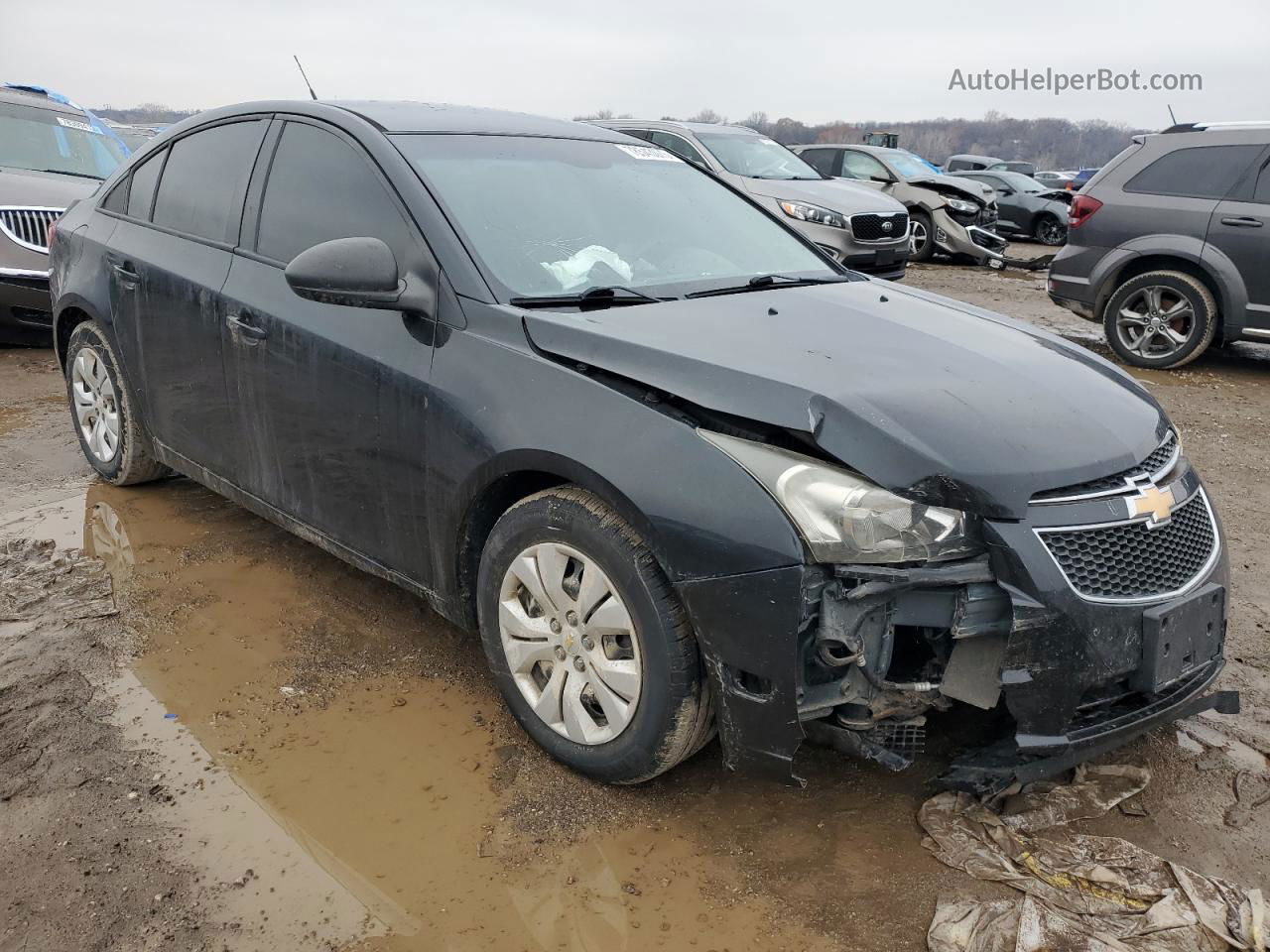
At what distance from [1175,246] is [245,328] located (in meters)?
7.04

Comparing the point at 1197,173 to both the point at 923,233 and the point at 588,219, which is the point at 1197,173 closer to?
the point at 588,219

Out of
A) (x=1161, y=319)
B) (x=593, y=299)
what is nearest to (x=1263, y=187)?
(x=1161, y=319)

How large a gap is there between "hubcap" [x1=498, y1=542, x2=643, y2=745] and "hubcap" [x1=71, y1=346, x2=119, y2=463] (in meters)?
2.74

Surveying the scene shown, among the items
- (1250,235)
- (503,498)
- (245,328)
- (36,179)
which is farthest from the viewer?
(36,179)

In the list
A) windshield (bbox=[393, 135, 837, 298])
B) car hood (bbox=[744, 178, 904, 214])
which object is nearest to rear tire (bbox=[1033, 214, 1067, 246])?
car hood (bbox=[744, 178, 904, 214])

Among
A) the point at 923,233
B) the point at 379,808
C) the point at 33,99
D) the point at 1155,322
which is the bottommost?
the point at 379,808

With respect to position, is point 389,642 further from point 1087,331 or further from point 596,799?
point 1087,331

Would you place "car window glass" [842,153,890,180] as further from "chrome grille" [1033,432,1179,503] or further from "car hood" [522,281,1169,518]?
"chrome grille" [1033,432,1179,503]

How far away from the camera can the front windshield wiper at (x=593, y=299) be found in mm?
2842

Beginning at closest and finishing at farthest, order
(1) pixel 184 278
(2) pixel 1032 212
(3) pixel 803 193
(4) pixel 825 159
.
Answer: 1. (1) pixel 184 278
2. (3) pixel 803 193
3. (4) pixel 825 159
4. (2) pixel 1032 212

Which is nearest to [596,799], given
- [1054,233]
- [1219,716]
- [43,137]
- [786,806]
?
[786,806]

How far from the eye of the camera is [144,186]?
4.31 meters

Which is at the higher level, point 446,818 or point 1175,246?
point 1175,246

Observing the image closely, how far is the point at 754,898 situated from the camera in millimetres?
2318
